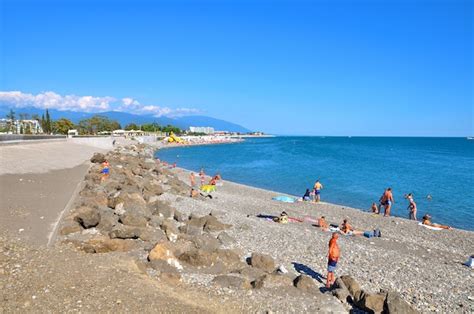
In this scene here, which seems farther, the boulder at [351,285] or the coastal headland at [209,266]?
the boulder at [351,285]

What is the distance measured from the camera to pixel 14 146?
35.2 m

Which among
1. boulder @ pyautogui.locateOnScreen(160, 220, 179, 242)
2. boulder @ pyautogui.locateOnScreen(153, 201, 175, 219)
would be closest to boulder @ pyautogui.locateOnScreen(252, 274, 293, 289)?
boulder @ pyautogui.locateOnScreen(160, 220, 179, 242)

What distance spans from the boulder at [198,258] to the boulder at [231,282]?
3.93ft

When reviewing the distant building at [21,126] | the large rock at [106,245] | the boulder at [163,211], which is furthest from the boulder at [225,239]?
the distant building at [21,126]

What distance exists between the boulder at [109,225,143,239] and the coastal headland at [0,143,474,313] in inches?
1.3

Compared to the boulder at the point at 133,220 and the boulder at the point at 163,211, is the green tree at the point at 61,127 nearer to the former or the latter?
the boulder at the point at 163,211

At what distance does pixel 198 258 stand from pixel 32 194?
10239 mm

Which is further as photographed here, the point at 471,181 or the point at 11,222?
the point at 471,181

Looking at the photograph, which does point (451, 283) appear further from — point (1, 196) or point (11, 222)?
point (1, 196)

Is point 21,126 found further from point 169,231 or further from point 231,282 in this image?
point 231,282

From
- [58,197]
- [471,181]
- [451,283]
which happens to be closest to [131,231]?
[58,197]

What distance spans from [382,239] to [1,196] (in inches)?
666

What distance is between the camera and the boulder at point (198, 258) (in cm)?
1134

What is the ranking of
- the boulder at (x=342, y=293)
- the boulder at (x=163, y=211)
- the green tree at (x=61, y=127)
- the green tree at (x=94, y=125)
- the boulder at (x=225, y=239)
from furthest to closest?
1. the green tree at (x=94, y=125)
2. the green tree at (x=61, y=127)
3. the boulder at (x=163, y=211)
4. the boulder at (x=225, y=239)
5. the boulder at (x=342, y=293)
